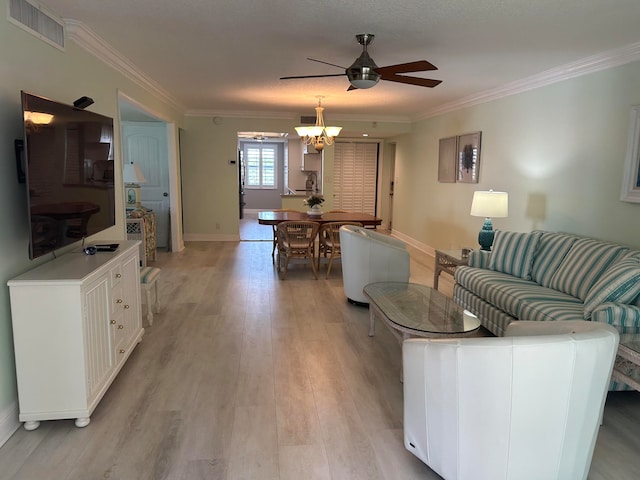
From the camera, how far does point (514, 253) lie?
13.6 feet

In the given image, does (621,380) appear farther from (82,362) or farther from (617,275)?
(82,362)

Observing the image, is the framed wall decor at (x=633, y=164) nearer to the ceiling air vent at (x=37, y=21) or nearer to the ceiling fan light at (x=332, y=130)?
the ceiling fan light at (x=332, y=130)

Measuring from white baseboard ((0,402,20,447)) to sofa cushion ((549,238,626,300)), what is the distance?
3.94 m

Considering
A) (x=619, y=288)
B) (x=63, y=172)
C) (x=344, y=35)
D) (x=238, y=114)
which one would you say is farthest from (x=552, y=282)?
(x=238, y=114)

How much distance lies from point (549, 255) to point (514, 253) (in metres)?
0.31

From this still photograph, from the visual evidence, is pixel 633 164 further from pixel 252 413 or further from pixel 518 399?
pixel 252 413

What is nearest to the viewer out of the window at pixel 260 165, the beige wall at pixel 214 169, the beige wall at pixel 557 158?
the beige wall at pixel 557 158

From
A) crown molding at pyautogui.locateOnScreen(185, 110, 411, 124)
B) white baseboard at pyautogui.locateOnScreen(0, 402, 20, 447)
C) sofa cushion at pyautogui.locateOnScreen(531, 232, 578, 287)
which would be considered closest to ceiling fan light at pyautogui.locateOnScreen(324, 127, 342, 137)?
crown molding at pyautogui.locateOnScreen(185, 110, 411, 124)

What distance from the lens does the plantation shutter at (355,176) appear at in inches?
394

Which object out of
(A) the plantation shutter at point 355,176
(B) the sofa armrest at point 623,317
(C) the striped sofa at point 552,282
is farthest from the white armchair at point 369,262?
(A) the plantation shutter at point 355,176

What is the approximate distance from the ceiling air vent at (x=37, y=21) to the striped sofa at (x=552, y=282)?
3.85m

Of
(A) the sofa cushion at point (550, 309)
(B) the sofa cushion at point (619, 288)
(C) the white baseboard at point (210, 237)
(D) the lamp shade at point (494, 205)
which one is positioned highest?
(D) the lamp shade at point (494, 205)

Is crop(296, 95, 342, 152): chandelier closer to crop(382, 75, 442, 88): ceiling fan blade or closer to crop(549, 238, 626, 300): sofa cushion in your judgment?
crop(382, 75, 442, 88): ceiling fan blade

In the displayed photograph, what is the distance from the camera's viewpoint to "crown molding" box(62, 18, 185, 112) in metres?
3.16
